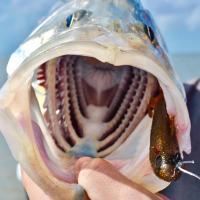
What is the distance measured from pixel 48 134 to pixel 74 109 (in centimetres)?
8

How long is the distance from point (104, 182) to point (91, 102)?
0.19 m

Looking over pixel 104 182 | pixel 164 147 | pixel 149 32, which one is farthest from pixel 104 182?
pixel 149 32

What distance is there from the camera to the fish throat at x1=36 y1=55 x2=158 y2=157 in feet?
3.64

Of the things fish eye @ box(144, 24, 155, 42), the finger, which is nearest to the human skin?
the finger

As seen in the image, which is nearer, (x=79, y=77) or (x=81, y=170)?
(x=81, y=170)

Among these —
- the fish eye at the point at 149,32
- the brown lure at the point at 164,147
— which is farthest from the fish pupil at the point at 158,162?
the fish eye at the point at 149,32

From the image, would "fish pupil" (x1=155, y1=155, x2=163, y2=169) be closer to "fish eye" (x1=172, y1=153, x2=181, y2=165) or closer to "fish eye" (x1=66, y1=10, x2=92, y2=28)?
"fish eye" (x1=172, y1=153, x2=181, y2=165)

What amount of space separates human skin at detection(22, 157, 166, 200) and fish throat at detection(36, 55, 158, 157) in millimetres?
48

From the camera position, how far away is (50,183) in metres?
1.07

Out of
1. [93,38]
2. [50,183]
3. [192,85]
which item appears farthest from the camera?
[192,85]

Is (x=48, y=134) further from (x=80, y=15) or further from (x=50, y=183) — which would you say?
(x=80, y=15)

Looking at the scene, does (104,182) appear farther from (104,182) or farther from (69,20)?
(69,20)

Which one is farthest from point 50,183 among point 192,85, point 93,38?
point 192,85

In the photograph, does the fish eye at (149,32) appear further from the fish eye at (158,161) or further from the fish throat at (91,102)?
the fish eye at (158,161)
